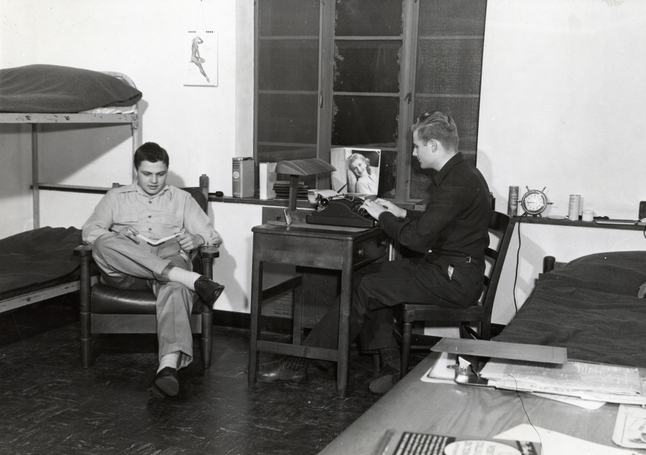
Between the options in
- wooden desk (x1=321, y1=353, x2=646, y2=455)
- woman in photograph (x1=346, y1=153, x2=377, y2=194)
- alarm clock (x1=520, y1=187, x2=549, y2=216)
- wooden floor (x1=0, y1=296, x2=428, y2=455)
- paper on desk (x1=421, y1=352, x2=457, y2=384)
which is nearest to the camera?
wooden desk (x1=321, y1=353, x2=646, y2=455)

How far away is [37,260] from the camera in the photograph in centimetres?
455

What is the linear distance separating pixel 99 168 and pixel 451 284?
2.84 metres

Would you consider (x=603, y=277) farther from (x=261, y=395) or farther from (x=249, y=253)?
(x=249, y=253)

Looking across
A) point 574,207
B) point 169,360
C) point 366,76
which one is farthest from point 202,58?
point 574,207

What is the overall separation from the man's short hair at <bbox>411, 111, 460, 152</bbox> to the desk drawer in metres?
0.61

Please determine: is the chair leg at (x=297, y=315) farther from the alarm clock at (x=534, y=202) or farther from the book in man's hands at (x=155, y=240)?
the alarm clock at (x=534, y=202)

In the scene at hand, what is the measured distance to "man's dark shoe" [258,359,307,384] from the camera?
3.88 meters

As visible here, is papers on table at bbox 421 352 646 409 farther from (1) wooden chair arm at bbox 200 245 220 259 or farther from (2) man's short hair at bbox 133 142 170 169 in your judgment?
(2) man's short hair at bbox 133 142 170 169

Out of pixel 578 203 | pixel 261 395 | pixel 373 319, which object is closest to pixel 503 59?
pixel 578 203

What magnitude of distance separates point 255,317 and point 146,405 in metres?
0.69

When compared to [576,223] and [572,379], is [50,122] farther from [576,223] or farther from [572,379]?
[572,379]

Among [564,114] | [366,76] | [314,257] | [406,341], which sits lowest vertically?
[406,341]

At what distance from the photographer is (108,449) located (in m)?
3.05

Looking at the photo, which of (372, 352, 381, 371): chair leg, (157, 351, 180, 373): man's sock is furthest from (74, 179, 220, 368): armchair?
(372, 352, 381, 371): chair leg
